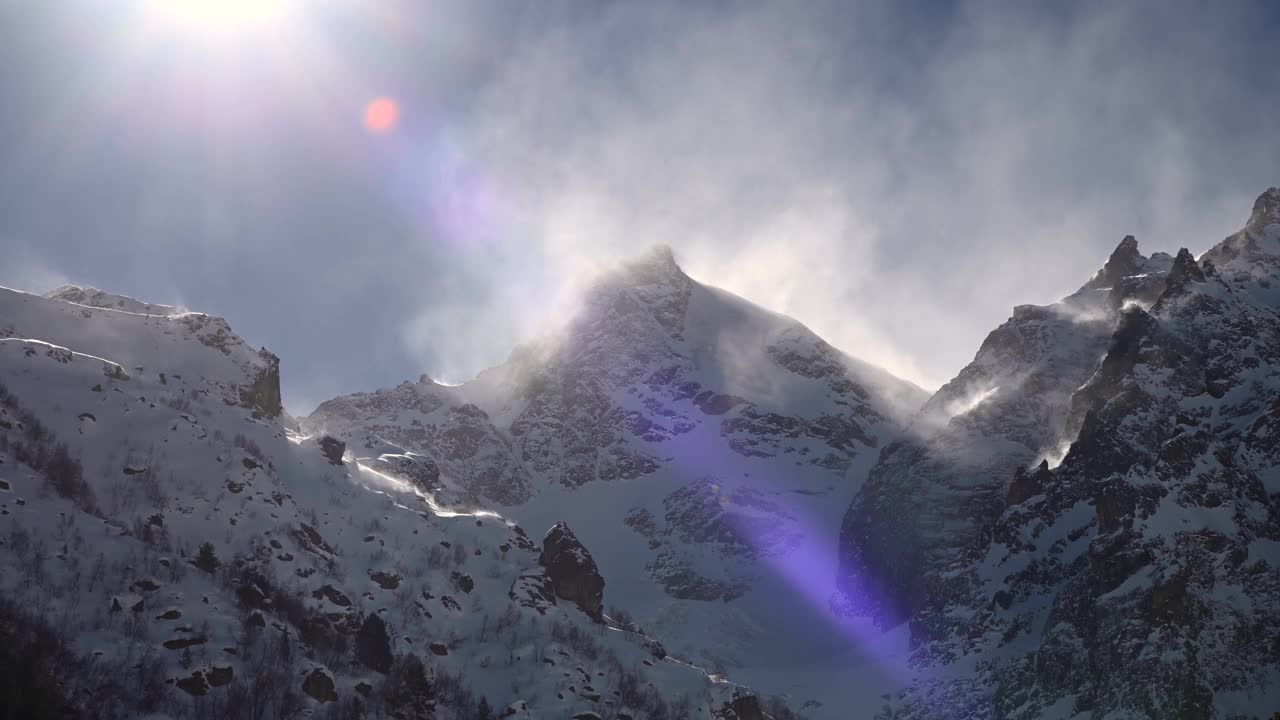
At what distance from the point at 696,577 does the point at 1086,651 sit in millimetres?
71009

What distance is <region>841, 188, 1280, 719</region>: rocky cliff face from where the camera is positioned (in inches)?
3159

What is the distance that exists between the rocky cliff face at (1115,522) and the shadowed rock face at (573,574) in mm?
40215

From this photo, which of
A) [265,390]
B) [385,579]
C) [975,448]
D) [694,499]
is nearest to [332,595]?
[385,579]

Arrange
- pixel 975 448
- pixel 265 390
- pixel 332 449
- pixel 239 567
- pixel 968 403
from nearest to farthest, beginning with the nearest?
pixel 239 567, pixel 332 449, pixel 265 390, pixel 975 448, pixel 968 403

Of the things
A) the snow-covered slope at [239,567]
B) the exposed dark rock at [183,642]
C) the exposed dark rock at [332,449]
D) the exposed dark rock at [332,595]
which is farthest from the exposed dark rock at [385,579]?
the exposed dark rock at [183,642]

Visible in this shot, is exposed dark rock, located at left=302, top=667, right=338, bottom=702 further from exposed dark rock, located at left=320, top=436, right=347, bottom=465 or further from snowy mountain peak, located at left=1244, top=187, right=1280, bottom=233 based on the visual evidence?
snowy mountain peak, located at left=1244, top=187, right=1280, bottom=233

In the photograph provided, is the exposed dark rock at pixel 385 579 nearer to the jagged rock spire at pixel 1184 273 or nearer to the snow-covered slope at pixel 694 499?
the snow-covered slope at pixel 694 499

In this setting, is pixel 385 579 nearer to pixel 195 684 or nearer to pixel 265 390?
pixel 195 684

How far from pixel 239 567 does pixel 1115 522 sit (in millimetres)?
71237

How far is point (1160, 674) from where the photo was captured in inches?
3091

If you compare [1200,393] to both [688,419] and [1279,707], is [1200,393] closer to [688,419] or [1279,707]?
[1279,707]

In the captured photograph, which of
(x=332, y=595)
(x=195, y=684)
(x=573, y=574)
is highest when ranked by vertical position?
(x=573, y=574)

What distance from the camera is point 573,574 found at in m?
73.7

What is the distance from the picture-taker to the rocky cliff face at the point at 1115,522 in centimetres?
8025
